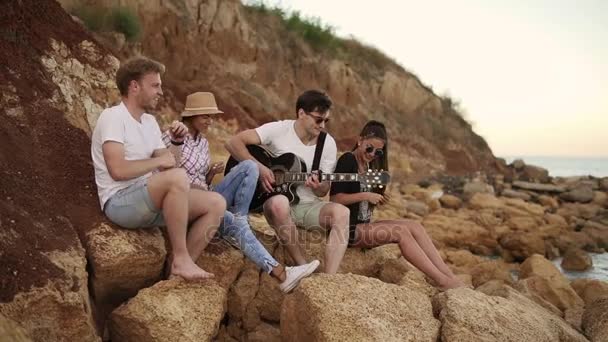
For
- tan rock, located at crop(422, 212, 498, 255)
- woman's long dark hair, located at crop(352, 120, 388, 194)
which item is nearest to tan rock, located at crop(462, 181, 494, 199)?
tan rock, located at crop(422, 212, 498, 255)

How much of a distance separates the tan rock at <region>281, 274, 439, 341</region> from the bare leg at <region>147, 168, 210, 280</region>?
0.65 metres

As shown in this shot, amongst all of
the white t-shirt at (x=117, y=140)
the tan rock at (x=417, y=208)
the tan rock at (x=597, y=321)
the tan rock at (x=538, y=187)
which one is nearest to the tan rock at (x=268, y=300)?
the white t-shirt at (x=117, y=140)

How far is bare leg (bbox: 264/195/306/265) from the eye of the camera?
434 cm

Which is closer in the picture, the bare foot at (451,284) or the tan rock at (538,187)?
the bare foot at (451,284)

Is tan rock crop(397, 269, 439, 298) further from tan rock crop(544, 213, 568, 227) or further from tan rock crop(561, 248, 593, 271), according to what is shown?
tan rock crop(544, 213, 568, 227)

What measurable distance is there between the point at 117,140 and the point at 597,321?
12.7 ft

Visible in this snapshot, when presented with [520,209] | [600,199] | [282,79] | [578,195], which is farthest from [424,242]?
[600,199]

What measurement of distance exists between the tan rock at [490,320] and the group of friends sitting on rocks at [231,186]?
1.73 ft

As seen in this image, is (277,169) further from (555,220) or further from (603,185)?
(603,185)

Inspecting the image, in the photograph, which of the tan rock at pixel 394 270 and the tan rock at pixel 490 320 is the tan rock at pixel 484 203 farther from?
the tan rock at pixel 490 320

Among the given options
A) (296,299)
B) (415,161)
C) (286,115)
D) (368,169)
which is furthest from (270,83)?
(296,299)

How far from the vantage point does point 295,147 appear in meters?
4.75

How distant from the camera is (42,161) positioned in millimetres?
3990

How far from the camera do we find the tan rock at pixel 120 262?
370cm
